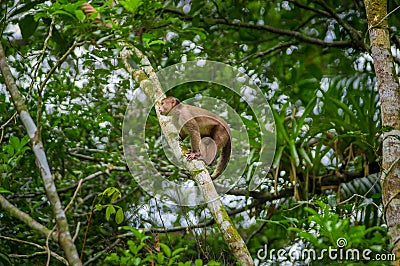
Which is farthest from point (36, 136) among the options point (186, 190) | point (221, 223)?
point (186, 190)

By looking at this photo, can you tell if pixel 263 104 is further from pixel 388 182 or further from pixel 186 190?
pixel 388 182

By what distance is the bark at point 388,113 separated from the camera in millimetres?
1919

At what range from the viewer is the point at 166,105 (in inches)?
105

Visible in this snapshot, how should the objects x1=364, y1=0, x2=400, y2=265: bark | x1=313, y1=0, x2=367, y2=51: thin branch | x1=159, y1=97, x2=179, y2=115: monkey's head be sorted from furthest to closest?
x1=313, y1=0, x2=367, y2=51: thin branch < x1=159, y1=97, x2=179, y2=115: monkey's head < x1=364, y1=0, x2=400, y2=265: bark

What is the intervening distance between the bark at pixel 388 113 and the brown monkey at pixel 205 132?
0.99 meters

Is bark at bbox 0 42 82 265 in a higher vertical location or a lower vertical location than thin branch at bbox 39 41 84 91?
lower

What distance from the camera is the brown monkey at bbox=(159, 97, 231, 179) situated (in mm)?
2893

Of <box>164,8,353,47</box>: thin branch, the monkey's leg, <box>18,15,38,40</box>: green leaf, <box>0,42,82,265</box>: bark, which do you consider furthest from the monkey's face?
<box>164,8,353,47</box>: thin branch

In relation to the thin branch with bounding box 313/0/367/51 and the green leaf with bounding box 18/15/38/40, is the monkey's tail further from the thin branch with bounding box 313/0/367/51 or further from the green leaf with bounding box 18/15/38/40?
the green leaf with bounding box 18/15/38/40

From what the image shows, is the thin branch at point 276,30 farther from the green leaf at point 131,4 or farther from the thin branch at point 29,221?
the thin branch at point 29,221

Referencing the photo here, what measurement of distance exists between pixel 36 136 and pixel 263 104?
191cm

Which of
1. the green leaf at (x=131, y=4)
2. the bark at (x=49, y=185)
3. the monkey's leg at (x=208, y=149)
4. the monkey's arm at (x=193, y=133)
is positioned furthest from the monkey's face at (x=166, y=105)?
the bark at (x=49, y=185)

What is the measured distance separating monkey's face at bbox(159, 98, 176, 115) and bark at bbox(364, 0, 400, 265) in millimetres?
974

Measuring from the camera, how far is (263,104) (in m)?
3.32
